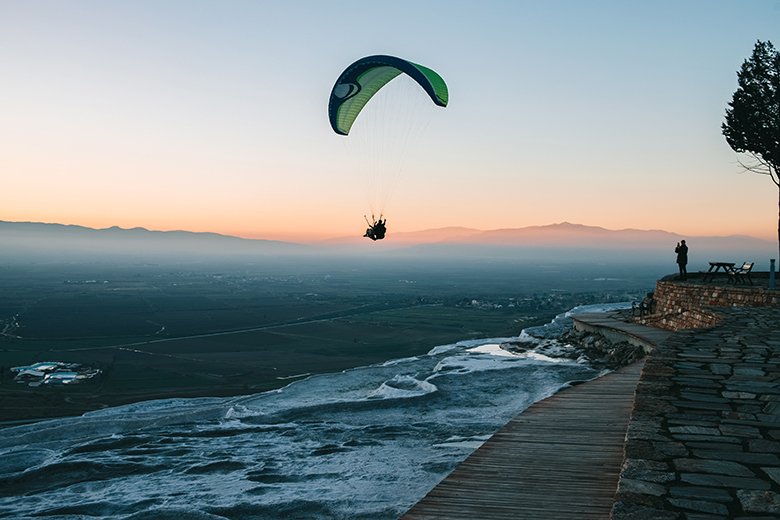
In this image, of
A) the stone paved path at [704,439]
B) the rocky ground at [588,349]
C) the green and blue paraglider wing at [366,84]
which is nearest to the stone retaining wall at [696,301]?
the rocky ground at [588,349]

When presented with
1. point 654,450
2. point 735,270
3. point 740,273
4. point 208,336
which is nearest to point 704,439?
point 654,450

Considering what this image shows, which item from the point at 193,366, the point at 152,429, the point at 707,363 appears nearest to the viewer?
the point at 707,363

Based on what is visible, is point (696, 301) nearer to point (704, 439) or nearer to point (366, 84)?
point (366, 84)

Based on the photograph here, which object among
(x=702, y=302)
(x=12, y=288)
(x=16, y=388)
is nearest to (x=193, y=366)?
(x=16, y=388)

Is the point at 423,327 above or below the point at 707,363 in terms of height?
below

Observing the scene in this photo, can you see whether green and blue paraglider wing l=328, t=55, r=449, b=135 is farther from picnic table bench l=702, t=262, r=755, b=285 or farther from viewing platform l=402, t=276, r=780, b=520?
picnic table bench l=702, t=262, r=755, b=285

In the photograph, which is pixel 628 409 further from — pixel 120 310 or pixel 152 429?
pixel 120 310
